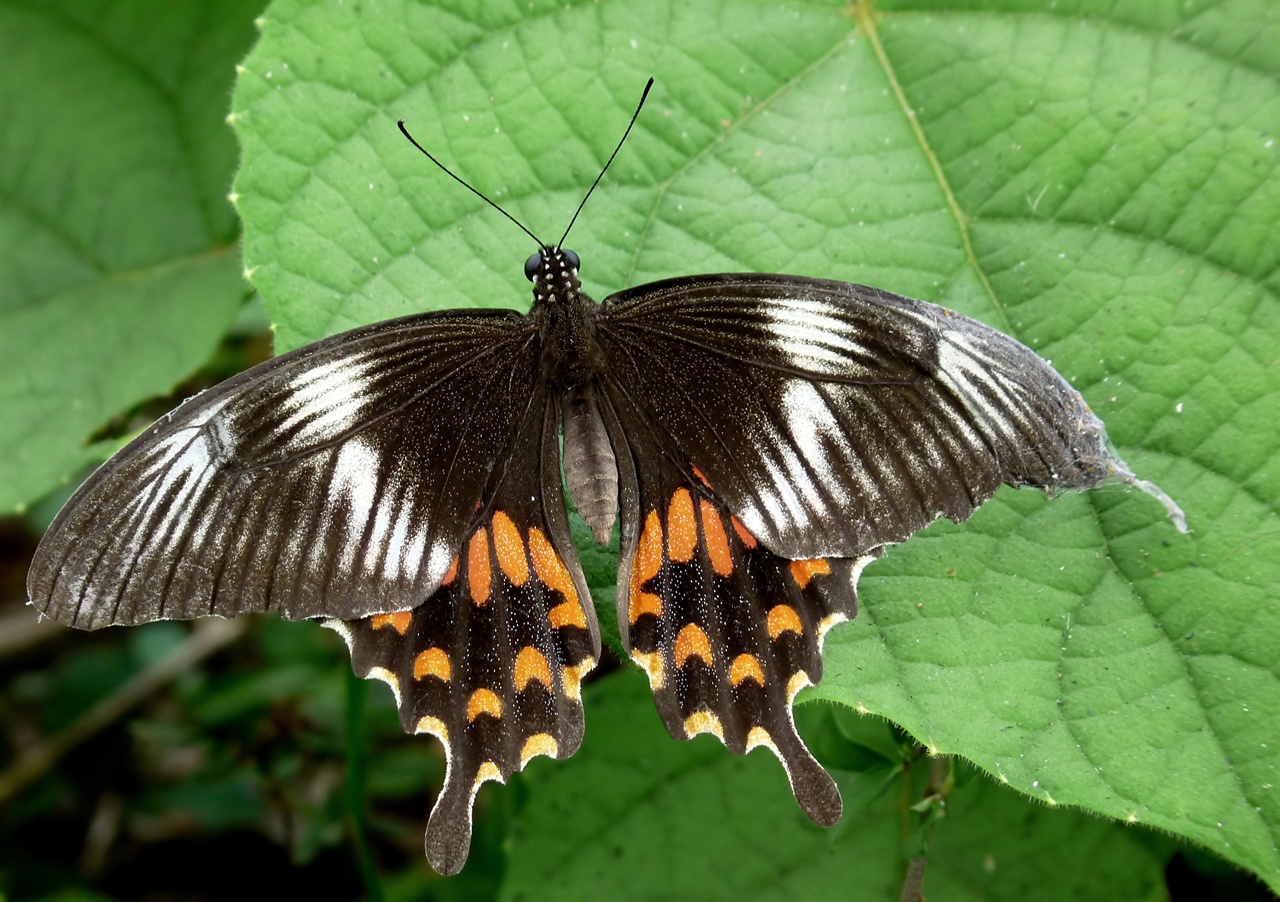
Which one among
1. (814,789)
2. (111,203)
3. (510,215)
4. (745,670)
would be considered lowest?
(814,789)

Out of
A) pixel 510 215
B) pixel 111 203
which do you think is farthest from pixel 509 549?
pixel 111 203

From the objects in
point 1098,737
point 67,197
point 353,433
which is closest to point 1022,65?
point 1098,737

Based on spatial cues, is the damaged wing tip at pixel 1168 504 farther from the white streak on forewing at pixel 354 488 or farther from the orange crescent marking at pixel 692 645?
the white streak on forewing at pixel 354 488

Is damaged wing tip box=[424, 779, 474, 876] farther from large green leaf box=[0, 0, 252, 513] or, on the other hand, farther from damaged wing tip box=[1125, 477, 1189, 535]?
large green leaf box=[0, 0, 252, 513]

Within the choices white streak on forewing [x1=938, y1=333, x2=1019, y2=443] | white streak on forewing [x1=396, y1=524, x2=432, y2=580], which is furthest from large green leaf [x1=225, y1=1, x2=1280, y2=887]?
white streak on forewing [x1=396, y1=524, x2=432, y2=580]

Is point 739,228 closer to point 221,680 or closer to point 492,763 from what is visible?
point 492,763

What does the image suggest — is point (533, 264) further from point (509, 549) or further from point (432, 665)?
point (432, 665)
